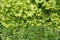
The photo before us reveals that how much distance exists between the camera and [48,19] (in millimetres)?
3029

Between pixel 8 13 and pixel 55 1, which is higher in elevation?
pixel 55 1

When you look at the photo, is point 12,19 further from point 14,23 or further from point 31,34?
point 31,34

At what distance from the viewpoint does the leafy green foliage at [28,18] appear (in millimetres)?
2949

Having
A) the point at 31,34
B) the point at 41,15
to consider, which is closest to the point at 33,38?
the point at 31,34

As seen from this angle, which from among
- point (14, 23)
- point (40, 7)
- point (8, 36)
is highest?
point (40, 7)

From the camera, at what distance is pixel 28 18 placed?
10.0 ft

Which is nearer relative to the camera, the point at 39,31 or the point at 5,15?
the point at 39,31

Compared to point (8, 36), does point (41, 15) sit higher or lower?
higher

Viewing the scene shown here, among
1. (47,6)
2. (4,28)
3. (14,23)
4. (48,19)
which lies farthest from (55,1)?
(4,28)

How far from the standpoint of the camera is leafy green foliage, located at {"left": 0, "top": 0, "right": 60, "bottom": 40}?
2949mm

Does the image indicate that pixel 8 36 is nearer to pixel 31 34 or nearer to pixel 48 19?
pixel 31 34

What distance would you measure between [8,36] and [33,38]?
0.48 m

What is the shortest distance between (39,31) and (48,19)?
0.98 feet

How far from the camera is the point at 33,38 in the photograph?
9.34ft
